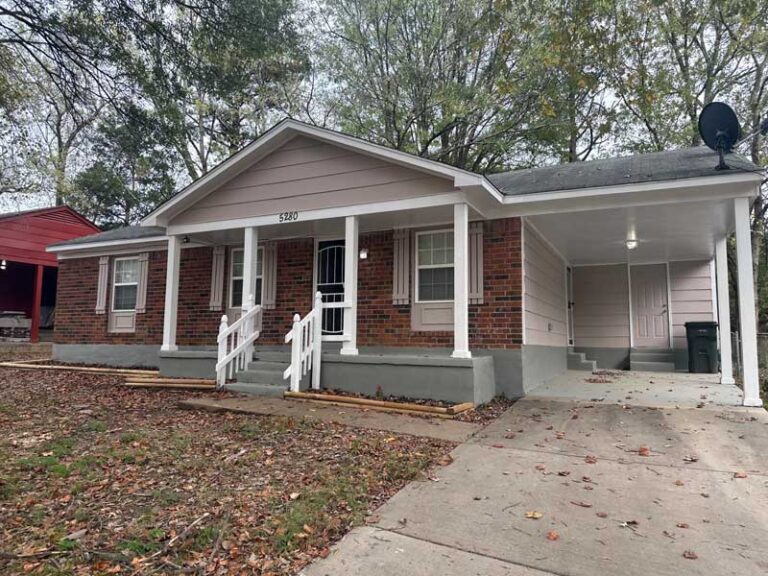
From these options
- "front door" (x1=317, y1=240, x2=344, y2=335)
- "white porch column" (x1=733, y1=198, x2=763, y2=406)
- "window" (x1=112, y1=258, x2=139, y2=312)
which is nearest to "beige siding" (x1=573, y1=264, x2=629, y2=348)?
"white porch column" (x1=733, y1=198, x2=763, y2=406)

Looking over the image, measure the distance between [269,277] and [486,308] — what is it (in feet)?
14.6

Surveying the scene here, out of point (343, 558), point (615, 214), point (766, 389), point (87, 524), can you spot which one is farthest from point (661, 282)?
point (87, 524)

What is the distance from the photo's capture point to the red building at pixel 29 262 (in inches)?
676

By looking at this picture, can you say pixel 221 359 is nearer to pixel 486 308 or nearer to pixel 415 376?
pixel 415 376

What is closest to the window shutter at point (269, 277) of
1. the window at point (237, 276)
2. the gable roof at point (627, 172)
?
the window at point (237, 276)

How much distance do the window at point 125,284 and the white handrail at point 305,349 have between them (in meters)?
5.83

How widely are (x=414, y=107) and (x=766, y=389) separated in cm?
1346

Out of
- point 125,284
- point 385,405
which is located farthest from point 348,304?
point 125,284

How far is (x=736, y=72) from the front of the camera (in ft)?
54.5

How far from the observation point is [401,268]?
874 cm

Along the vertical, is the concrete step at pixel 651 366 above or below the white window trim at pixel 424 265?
below

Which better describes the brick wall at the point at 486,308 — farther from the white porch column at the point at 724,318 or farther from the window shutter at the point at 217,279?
the white porch column at the point at 724,318

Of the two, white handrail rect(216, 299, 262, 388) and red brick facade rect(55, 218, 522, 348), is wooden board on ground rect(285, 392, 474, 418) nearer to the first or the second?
white handrail rect(216, 299, 262, 388)

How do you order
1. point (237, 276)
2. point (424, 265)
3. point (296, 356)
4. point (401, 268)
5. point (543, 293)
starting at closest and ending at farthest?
point (296, 356), point (424, 265), point (401, 268), point (543, 293), point (237, 276)
